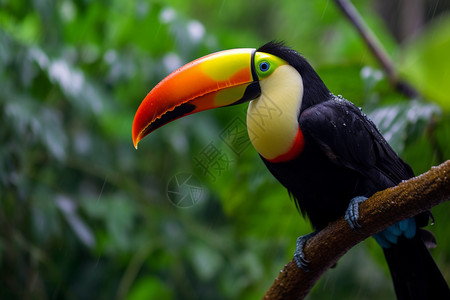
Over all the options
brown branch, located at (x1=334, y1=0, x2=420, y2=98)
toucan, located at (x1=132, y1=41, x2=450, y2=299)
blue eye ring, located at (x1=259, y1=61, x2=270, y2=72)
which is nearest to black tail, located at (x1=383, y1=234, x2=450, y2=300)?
toucan, located at (x1=132, y1=41, x2=450, y2=299)

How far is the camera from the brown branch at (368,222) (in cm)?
95

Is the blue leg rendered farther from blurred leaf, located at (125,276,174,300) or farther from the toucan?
blurred leaf, located at (125,276,174,300)

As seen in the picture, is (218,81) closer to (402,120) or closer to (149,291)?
(402,120)

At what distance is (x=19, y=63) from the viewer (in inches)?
81.3

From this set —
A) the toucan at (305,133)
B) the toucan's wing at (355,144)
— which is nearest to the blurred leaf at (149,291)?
the toucan at (305,133)

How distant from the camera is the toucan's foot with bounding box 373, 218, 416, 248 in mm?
1246

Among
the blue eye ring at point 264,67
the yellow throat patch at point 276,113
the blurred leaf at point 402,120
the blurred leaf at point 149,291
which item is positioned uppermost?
the blurred leaf at point 149,291

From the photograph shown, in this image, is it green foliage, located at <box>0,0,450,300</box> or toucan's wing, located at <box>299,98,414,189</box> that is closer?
toucan's wing, located at <box>299,98,414,189</box>

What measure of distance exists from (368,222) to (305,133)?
0.21 m

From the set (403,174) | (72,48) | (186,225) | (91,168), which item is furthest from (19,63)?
(403,174)

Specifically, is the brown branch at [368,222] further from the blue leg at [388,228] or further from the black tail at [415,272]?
the black tail at [415,272]

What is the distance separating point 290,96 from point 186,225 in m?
1.98

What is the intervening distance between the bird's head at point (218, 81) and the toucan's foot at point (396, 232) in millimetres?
403

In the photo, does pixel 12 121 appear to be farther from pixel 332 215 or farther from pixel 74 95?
pixel 332 215
